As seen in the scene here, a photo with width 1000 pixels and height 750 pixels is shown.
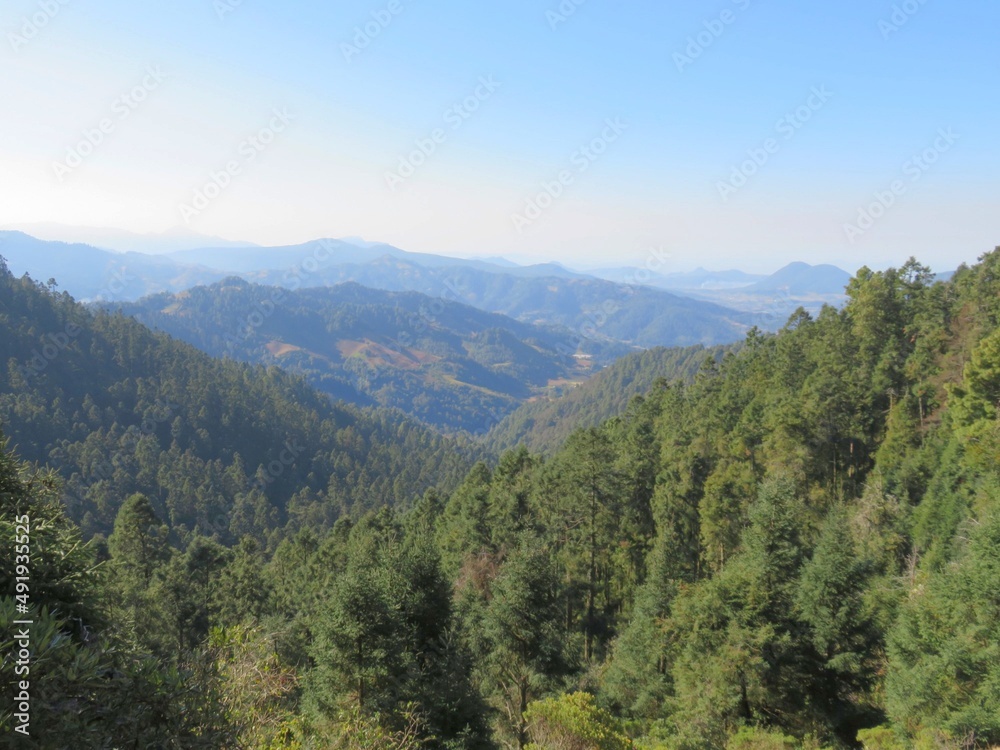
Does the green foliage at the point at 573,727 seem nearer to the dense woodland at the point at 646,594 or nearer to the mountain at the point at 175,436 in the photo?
the dense woodland at the point at 646,594

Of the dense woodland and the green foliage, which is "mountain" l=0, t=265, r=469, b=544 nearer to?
the dense woodland

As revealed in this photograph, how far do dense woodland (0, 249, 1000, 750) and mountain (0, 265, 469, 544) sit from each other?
55882 millimetres

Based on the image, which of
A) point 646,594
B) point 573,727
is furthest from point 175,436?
point 573,727

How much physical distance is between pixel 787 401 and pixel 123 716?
34.8 metres

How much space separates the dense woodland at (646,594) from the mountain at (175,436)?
55.9m

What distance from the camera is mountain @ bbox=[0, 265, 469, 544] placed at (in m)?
93.4

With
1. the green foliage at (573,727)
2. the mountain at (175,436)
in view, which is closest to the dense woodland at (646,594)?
the green foliage at (573,727)

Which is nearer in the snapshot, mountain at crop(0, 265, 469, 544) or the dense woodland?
the dense woodland

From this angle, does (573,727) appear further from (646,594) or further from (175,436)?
(175,436)

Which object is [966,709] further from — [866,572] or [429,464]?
[429,464]

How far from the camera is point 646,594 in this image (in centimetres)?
2395

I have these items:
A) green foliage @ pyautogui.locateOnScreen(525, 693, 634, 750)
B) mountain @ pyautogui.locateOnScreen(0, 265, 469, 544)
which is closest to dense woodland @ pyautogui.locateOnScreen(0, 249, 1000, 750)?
green foliage @ pyautogui.locateOnScreen(525, 693, 634, 750)

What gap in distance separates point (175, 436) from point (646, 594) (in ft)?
373

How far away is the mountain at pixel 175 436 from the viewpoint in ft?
306
